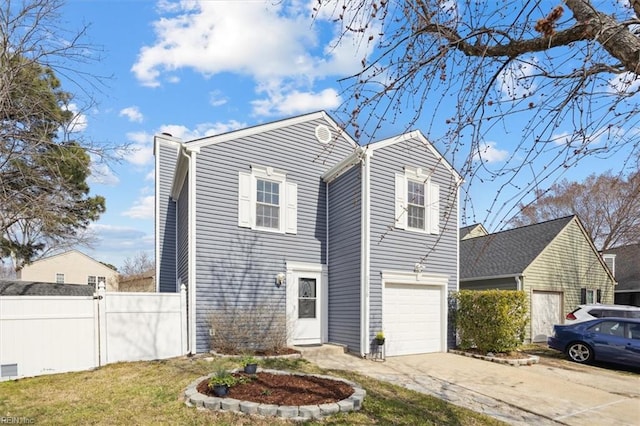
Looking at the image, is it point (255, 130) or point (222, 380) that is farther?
point (255, 130)

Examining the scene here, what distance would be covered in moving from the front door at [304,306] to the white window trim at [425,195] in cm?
295

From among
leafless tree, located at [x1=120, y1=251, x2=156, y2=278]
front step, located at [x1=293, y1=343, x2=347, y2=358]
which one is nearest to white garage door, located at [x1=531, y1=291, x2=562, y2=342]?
front step, located at [x1=293, y1=343, x2=347, y2=358]

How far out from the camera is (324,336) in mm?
11648

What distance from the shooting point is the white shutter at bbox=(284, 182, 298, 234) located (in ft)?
37.9

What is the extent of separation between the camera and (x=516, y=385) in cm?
810

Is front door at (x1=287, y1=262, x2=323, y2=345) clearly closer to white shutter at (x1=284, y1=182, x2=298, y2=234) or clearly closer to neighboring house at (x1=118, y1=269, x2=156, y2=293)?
white shutter at (x1=284, y1=182, x2=298, y2=234)

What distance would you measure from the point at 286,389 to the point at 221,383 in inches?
38.4

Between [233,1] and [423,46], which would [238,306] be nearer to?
[233,1]

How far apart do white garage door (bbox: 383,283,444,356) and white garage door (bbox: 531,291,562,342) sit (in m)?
5.88

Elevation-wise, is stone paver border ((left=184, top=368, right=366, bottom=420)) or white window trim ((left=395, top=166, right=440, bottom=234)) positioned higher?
white window trim ((left=395, top=166, right=440, bottom=234))

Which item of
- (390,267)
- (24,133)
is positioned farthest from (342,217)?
(24,133)

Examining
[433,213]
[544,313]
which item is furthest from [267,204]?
[544,313]

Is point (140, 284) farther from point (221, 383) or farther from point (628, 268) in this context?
point (628, 268)

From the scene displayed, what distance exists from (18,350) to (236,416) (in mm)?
5716
